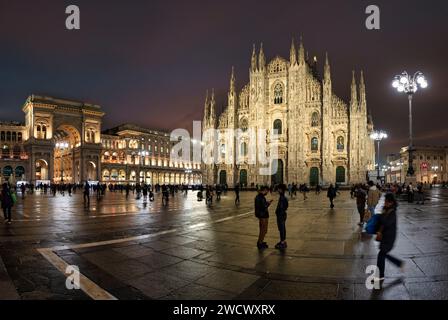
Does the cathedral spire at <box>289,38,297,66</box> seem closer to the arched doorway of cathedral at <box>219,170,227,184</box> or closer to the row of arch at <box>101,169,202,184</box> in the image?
the arched doorway of cathedral at <box>219,170,227,184</box>

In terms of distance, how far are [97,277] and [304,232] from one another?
22.2 feet

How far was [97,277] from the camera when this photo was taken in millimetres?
5770

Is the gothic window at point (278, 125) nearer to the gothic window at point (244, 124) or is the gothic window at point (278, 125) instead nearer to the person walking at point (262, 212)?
the gothic window at point (244, 124)

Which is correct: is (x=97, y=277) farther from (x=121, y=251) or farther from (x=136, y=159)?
(x=136, y=159)

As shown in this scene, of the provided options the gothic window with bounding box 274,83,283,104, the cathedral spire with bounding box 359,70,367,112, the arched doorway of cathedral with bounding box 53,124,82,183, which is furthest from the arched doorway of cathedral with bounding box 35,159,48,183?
the cathedral spire with bounding box 359,70,367,112

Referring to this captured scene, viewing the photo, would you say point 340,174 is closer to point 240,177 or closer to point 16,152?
point 240,177

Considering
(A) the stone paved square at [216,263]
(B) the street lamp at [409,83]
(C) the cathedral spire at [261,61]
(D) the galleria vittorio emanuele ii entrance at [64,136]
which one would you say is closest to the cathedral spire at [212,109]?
(C) the cathedral spire at [261,61]

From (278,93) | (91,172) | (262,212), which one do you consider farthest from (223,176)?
(262,212)

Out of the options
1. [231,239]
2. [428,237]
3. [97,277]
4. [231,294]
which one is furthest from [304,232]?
[97,277]

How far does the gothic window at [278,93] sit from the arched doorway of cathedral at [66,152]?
4552cm

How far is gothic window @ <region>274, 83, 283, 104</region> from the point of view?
58.2 metres

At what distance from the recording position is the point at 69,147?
8044 centimetres

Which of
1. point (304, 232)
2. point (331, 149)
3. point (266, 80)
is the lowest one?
point (304, 232)
